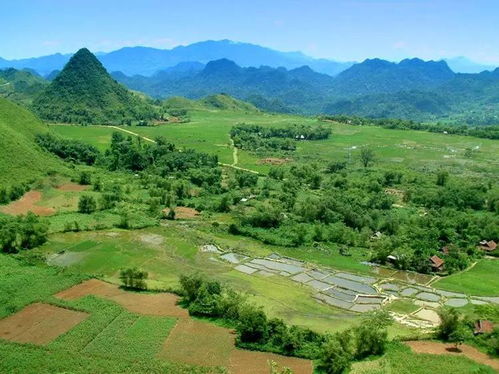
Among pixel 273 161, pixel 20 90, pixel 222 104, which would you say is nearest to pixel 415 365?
pixel 273 161

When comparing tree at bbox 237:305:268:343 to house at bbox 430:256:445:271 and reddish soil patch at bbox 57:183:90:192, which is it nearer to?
house at bbox 430:256:445:271

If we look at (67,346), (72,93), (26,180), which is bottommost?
(67,346)

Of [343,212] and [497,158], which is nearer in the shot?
[343,212]

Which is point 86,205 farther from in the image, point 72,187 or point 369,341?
point 369,341

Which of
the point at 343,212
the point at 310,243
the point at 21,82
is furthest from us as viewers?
the point at 21,82

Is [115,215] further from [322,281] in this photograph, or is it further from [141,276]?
[322,281]

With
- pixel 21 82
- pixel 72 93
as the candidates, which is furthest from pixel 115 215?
pixel 21 82

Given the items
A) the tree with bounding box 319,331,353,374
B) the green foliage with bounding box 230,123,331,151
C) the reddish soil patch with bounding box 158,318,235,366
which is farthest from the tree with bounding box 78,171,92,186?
the tree with bounding box 319,331,353,374

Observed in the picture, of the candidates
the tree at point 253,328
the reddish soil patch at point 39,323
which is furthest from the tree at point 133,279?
the tree at point 253,328

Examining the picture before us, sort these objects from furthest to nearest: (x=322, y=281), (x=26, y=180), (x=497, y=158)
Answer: (x=497, y=158)
(x=26, y=180)
(x=322, y=281)
